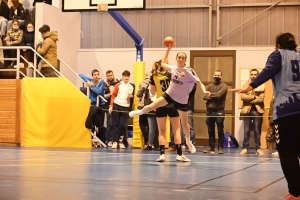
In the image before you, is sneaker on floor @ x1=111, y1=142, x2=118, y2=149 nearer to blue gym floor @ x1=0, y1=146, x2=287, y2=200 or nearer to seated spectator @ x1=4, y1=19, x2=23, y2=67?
seated spectator @ x1=4, y1=19, x2=23, y2=67

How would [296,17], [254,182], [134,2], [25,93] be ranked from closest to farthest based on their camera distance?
[254,182] < [134,2] < [25,93] < [296,17]

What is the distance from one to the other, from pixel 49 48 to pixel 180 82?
22.8 feet

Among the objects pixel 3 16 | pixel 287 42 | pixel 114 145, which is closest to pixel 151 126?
pixel 114 145

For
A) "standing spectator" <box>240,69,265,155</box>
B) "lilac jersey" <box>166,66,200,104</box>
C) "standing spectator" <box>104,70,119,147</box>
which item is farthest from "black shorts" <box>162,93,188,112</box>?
"standing spectator" <box>104,70,119,147</box>

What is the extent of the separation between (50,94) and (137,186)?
973 cm

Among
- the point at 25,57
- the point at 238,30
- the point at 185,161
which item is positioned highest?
the point at 238,30

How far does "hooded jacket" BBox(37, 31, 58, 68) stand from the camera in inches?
624

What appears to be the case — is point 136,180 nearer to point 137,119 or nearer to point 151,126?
point 151,126

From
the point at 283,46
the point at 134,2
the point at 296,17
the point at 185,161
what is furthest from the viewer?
the point at 296,17

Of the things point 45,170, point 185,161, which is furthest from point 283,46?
point 185,161

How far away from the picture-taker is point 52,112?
52.2 feet

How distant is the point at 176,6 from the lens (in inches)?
794

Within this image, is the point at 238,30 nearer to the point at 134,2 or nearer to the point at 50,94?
the point at 134,2

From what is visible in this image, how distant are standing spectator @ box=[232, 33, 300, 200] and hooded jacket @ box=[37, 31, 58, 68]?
1116 cm
